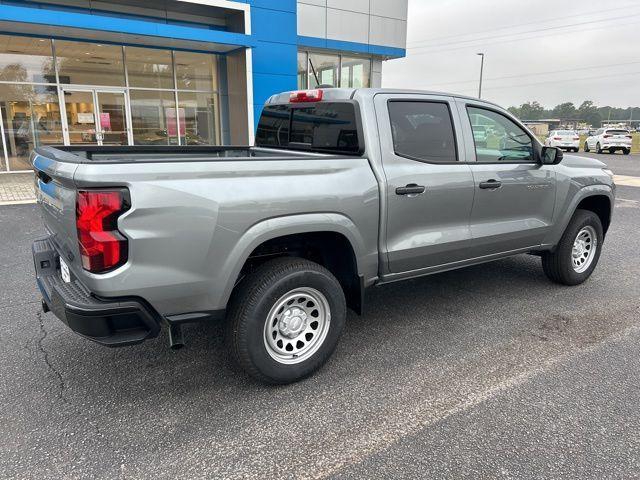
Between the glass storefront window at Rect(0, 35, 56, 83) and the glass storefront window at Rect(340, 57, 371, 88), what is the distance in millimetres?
9940

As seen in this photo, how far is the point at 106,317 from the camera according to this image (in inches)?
99.6

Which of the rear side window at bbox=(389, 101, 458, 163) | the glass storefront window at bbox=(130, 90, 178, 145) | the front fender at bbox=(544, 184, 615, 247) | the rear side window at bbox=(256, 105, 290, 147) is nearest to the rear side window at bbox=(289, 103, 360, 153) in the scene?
the rear side window at bbox=(256, 105, 290, 147)

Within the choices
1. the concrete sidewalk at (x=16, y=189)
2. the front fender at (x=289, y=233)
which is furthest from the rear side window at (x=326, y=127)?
the concrete sidewalk at (x=16, y=189)

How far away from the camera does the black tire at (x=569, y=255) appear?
4949 millimetres

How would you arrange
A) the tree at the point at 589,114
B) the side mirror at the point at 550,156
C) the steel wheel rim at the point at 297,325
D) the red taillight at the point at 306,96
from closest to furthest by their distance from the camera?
the steel wheel rim at the point at 297,325 → the red taillight at the point at 306,96 → the side mirror at the point at 550,156 → the tree at the point at 589,114

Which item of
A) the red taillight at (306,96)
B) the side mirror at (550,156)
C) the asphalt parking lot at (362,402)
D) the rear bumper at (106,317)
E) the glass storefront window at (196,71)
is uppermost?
the glass storefront window at (196,71)

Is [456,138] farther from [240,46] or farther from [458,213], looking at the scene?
[240,46]

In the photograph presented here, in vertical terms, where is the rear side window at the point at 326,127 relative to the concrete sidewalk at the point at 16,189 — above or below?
above

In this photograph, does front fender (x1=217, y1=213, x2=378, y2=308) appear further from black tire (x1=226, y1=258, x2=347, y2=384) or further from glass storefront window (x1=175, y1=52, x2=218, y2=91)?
glass storefront window (x1=175, y1=52, x2=218, y2=91)

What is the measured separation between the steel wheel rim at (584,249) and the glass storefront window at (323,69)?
14209 millimetres

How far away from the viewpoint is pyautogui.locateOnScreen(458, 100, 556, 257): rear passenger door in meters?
4.11

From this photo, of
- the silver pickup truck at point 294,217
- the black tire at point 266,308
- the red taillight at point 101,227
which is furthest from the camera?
the black tire at point 266,308

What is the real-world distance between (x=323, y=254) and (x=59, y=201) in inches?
68.4

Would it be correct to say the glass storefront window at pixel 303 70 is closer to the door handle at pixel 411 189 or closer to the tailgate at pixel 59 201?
the door handle at pixel 411 189
